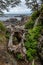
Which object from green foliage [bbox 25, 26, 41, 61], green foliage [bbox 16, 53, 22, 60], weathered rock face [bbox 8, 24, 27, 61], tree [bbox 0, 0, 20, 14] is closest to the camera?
green foliage [bbox 16, 53, 22, 60]

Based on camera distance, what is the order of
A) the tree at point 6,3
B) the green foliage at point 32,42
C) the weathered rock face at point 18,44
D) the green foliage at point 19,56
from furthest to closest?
the tree at point 6,3 < the green foliage at point 32,42 < the weathered rock face at point 18,44 < the green foliage at point 19,56

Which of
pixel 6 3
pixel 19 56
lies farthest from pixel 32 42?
pixel 6 3

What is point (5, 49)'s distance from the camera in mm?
→ 10453

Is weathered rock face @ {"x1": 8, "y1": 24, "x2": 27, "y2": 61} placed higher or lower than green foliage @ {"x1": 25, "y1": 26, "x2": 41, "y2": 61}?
higher

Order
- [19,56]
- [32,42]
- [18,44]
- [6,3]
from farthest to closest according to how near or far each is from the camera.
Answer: [6,3] → [32,42] → [18,44] → [19,56]

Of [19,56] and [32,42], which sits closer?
[19,56]

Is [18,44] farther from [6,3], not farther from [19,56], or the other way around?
[6,3]

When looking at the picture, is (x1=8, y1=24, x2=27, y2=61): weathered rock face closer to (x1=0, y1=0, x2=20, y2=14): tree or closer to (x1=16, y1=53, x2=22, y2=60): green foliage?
(x1=16, y1=53, x2=22, y2=60): green foliage

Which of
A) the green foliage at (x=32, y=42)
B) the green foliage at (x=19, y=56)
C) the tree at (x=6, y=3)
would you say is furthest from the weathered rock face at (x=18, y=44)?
the tree at (x=6, y=3)

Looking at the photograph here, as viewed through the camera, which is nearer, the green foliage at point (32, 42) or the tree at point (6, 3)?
the green foliage at point (32, 42)

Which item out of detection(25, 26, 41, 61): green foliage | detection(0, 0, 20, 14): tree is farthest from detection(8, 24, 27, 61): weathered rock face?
detection(0, 0, 20, 14): tree

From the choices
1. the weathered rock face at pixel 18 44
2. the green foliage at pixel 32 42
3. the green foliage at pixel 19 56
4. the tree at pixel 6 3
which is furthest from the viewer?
the tree at pixel 6 3

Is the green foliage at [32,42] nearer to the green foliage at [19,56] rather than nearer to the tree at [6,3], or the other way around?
the green foliage at [19,56]

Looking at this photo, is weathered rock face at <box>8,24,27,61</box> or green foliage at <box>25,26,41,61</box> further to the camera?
green foliage at <box>25,26,41,61</box>
